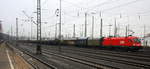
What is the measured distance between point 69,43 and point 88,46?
48.4ft

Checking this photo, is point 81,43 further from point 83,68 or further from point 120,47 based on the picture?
point 83,68

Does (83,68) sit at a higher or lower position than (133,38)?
lower

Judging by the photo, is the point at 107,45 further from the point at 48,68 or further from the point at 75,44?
the point at 48,68

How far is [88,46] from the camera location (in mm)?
57031

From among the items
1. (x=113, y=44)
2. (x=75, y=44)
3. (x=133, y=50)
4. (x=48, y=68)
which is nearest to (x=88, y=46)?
(x=75, y=44)

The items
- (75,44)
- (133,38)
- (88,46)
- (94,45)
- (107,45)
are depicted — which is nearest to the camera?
(133,38)

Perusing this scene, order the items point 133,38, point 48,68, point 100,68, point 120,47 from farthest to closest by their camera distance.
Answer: point 120,47, point 133,38, point 48,68, point 100,68

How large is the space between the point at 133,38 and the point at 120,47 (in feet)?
12.5

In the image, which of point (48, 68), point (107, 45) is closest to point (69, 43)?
point (107, 45)

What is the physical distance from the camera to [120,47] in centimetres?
4094

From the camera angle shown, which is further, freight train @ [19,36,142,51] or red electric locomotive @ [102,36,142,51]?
freight train @ [19,36,142,51]

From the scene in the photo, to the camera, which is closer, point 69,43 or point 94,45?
point 94,45

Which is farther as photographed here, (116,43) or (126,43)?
(116,43)

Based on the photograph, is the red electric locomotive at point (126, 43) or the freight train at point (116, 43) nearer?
the red electric locomotive at point (126, 43)
